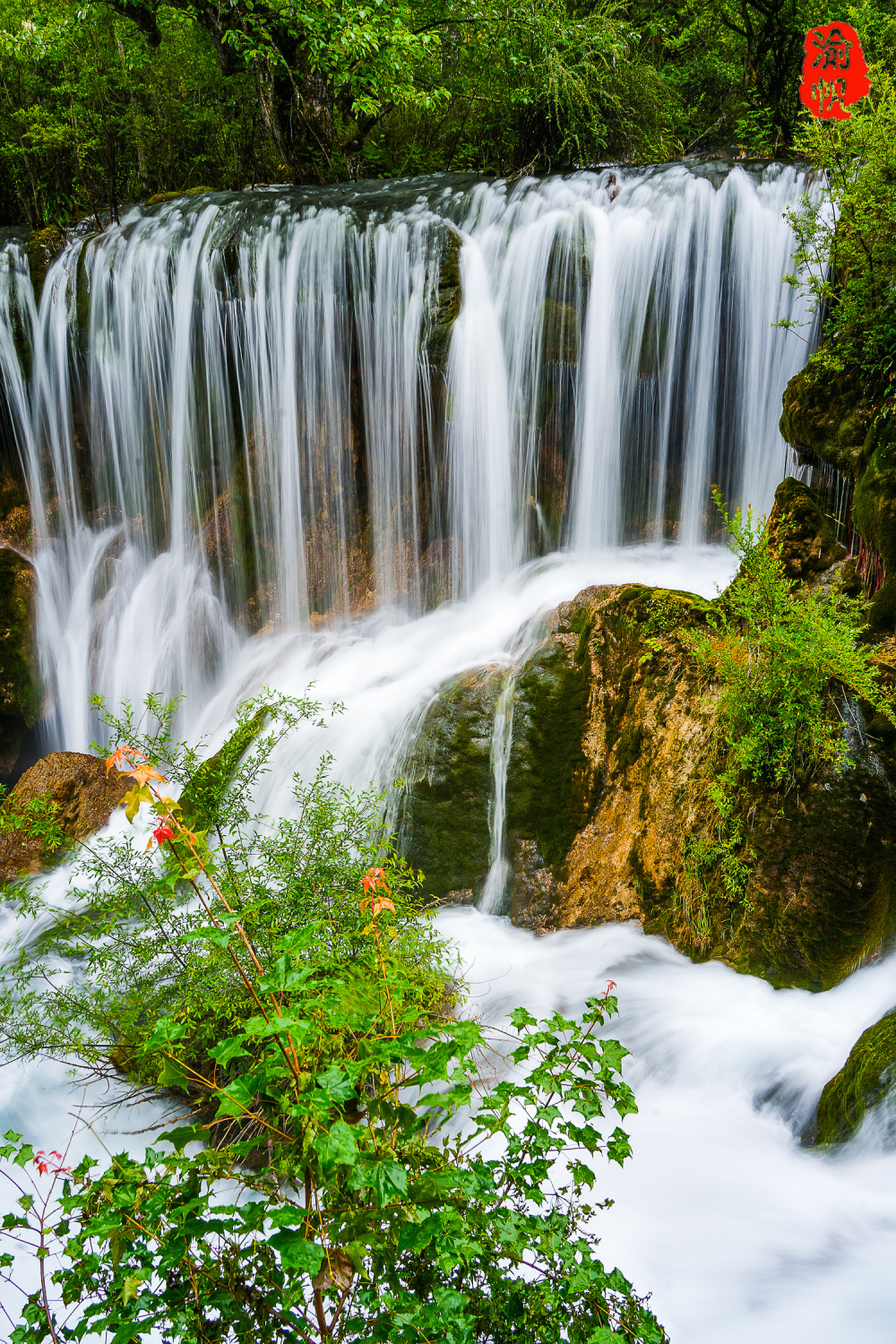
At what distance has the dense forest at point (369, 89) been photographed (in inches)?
379

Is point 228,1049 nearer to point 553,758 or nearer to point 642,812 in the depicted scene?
point 642,812

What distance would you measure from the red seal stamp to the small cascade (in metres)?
4.14

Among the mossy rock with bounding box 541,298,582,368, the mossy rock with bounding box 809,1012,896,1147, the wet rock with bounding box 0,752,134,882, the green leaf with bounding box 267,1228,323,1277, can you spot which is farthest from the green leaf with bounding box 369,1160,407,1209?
the mossy rock with bounding box 541,298,582,368

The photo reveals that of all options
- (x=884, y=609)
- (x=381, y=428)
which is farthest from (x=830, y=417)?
(x=381, y=428)

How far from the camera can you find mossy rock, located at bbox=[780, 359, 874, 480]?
4809 millimetres

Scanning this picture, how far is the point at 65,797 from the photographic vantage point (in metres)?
6.66

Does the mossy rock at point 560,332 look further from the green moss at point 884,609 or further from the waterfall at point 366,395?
the green moss at point 884,609

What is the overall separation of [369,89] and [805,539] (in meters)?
A: 8.48

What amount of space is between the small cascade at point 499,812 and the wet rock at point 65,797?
299cm

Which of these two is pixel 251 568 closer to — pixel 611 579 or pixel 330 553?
pixel 330 553

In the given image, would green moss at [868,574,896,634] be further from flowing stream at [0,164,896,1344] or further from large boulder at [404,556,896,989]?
flowing stream at [0,164,896,1344]

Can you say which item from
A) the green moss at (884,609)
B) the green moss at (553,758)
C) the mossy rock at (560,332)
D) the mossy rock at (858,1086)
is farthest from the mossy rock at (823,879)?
the mossy rock at (560,332)

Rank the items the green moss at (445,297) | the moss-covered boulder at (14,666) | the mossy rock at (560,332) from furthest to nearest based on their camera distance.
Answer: the moss-covered boulder at (14,666), the green moss at (445,297), the mossy rock at (560,332)

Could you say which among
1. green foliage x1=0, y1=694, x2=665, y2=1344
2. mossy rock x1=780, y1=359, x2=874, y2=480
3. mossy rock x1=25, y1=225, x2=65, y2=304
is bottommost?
green foliage x1=0, y1=694, x2=665, y2=1344
